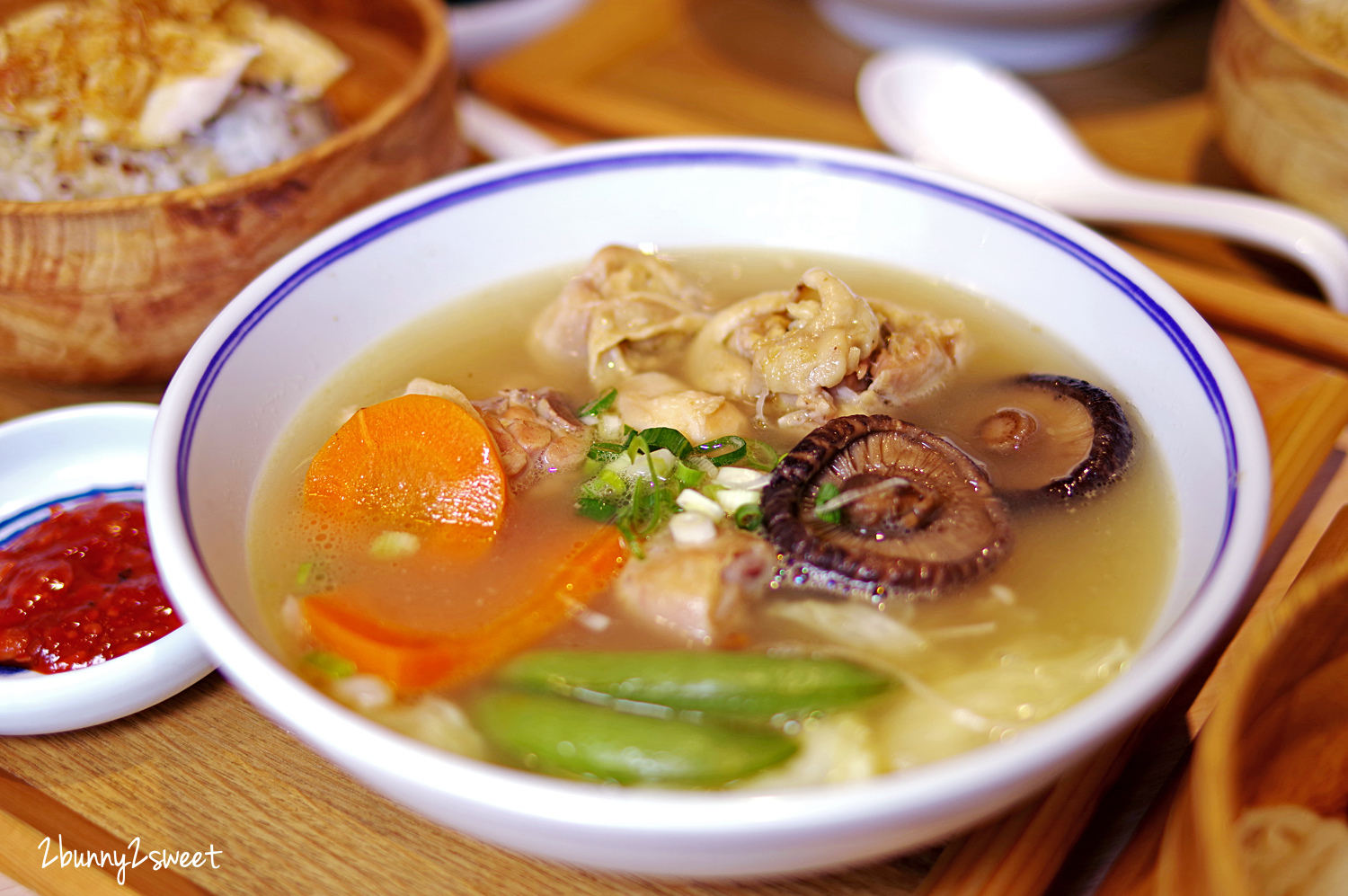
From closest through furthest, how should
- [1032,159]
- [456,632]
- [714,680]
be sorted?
[714,680], [456,632], [1032,159]

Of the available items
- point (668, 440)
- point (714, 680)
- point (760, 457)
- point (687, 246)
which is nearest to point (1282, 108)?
point (687, 246)

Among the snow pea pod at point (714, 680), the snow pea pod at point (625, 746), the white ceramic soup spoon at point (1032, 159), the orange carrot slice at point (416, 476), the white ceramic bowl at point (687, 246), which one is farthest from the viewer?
the white ceramic soup spoon at point (1032, 159)

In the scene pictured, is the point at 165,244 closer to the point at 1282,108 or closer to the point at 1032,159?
the point at 1032,159

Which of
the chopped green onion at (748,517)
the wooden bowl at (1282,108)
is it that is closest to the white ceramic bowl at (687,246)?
the chopped green onion at (748,517)

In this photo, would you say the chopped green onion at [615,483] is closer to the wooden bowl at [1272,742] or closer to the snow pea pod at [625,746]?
the snow pea pod at [625,746]

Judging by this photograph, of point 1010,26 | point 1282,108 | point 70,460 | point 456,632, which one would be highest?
point 1282,108

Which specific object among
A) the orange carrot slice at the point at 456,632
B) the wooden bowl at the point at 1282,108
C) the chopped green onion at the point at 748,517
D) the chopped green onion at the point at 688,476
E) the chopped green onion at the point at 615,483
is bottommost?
the orange carrot slice at the point at 456,632
